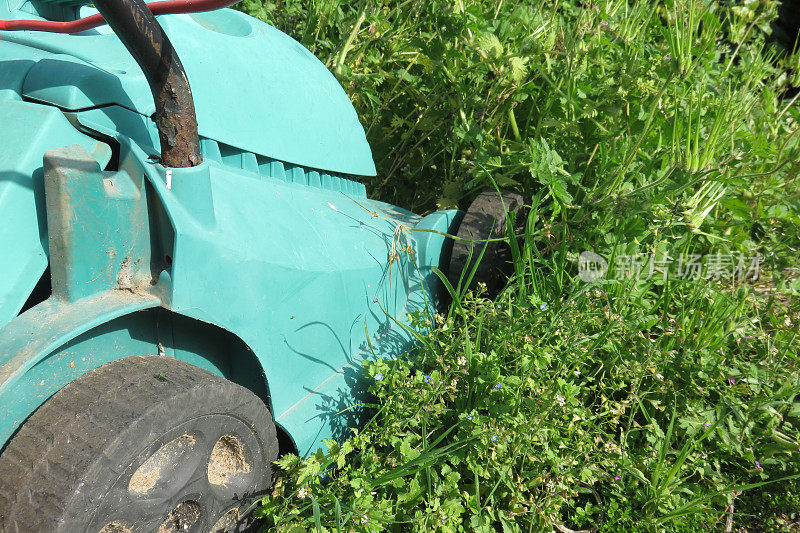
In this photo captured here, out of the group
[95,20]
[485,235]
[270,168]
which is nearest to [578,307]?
[485,235]

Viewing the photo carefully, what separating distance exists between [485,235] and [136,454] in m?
1.22

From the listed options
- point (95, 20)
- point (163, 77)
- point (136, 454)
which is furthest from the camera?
point (95, 20)

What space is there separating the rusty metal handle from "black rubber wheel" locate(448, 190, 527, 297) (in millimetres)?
927

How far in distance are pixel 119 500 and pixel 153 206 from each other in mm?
489

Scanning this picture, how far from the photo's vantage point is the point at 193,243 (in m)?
1.06

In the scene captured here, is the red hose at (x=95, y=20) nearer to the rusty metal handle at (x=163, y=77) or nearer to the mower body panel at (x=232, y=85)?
the mower body panel at (x=232, y=85)

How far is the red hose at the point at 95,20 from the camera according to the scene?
3.84 ft

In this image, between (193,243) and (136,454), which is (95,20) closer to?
(193,243)

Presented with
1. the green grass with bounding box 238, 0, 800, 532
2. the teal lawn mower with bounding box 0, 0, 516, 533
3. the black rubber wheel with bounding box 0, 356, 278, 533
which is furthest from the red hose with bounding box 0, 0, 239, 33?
the green grass with bounding box 238, 0, 800, 532

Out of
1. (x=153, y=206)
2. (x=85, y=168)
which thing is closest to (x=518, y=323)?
(x=153, y=206)

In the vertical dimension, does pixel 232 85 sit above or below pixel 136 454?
above

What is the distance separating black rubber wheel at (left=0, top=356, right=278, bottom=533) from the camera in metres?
0.87

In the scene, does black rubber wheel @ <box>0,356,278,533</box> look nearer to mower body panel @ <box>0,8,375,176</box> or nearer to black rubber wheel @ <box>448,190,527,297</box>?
mower body panel @ <box>0,8,375,176</box>

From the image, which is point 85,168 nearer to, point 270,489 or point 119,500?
point 119,500
